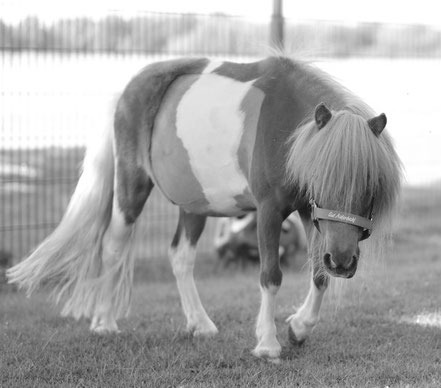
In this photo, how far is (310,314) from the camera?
4.82m

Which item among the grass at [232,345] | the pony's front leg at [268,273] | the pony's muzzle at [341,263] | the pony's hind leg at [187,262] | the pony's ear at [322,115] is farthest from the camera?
the pony's hind leg at [187,262]

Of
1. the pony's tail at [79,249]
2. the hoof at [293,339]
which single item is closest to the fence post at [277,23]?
the pony's tail at [79,249]

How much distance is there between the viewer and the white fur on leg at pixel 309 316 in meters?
4.80

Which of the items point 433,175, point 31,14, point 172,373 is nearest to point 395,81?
point 433,175

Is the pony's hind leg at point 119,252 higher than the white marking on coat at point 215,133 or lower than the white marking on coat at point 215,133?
lower

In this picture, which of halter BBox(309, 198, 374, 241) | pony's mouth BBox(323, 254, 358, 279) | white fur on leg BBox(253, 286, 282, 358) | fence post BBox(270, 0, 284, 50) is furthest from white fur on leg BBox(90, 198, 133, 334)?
fence post BBox(270, 0, 284, 50)

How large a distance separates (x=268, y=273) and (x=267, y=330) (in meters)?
0.36

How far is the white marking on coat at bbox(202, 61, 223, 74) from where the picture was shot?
534 centimetres

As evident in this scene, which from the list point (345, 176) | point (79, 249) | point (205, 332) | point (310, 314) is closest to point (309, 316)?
point (310, 314)

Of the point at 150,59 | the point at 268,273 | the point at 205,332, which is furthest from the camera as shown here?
the point at 150,59

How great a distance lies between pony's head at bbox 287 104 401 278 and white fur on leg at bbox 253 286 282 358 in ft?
2.11

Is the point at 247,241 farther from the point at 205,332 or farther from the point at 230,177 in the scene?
the point at 230,177

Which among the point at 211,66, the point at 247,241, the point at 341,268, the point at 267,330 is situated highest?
the point at 211,66

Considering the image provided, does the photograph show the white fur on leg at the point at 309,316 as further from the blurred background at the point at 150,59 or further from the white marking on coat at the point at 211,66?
the blurred background at the point at 150,59
